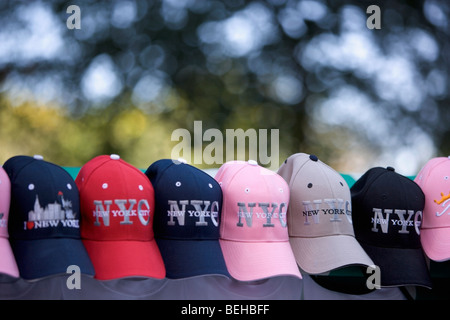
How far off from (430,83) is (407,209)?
4067 millimetres

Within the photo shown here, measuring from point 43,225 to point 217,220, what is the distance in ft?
1.69

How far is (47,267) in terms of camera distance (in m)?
1.38

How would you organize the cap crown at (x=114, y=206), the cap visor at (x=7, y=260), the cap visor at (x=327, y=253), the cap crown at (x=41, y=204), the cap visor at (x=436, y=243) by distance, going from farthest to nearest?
the cap visor at (x=436, y=243)
the cap visor at (x=327, y=253)
the cap crown at (x=114, y=206)
the cap crown at (x=41, y=204)
the cap visor at (x=7, y=260)

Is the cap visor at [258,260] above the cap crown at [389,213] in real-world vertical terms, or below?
below

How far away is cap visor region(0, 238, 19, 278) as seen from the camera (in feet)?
4.30

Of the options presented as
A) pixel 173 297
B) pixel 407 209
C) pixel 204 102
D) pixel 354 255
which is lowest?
pixel 173 297

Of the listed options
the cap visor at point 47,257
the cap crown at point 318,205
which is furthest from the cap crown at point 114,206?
the cap crown at point 318,205

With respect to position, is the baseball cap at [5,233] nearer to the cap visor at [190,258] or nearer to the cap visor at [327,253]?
the cap visor at [190,258]

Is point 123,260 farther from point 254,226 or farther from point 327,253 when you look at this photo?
point 327,253

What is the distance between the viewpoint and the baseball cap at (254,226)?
162 centimetres

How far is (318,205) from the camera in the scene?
175 centimetres

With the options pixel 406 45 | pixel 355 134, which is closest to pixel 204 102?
pixel 355 134

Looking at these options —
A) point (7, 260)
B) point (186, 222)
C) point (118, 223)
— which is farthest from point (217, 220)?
point (7, 260)

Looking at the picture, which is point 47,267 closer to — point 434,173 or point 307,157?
point 307,157
